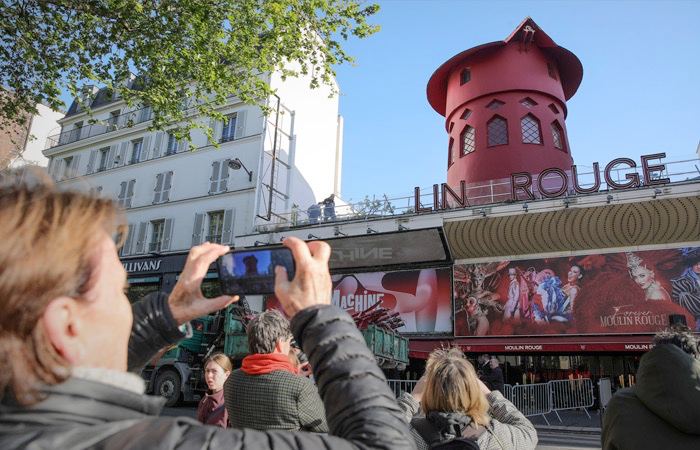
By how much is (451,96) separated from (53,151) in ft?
77.0

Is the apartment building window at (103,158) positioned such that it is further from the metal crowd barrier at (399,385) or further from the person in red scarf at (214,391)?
the person in red scarf at (214,391)

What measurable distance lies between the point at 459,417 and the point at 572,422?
11.5 metres

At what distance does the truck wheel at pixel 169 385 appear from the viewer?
13422 mm

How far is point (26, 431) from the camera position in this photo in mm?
855

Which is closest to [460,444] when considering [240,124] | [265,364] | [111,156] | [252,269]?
[265,364]

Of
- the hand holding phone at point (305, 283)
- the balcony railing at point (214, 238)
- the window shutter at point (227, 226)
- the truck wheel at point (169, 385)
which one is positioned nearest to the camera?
the hand holding phone at point (305, 283)

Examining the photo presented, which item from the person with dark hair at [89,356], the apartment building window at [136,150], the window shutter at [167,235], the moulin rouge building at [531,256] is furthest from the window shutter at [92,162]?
the person with dark hair at [89,356]

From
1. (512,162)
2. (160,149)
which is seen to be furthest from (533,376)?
(160,149)

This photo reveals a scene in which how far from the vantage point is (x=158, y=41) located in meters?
10.0

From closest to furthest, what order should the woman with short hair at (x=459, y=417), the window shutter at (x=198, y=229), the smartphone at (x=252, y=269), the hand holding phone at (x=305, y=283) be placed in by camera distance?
the hand holding phone at (x=305, y=283) < the smartphone at (x=252, y=269) < the woman with short hair at (x=459, y=417) < the window shutter at (x=198, y=229)

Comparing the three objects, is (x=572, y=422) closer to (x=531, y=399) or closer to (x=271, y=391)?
(x=531, y=399)

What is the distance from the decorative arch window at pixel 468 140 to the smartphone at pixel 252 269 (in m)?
20.4

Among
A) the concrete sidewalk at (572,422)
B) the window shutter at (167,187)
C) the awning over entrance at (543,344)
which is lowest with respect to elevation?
the concrete sidewalk at (572,422)

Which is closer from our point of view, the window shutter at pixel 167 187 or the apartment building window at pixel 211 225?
the apartment building window at pixel 211 225
